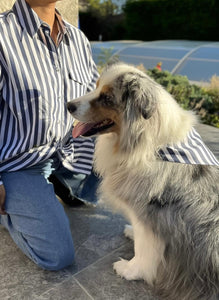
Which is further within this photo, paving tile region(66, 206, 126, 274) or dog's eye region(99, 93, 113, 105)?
paving tile region(66, 206, 126, 274)

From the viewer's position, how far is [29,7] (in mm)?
2320

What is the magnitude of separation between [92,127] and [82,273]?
1074mm

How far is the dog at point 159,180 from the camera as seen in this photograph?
1.91 metres

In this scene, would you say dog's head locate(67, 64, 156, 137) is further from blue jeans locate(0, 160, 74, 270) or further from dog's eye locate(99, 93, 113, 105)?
blue jeans locate(0, 160, 74, 270)

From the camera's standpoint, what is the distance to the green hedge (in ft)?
18.7

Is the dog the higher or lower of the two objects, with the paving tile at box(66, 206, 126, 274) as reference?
higher

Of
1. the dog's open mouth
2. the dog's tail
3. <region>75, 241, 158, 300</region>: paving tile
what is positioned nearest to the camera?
the dog's tail

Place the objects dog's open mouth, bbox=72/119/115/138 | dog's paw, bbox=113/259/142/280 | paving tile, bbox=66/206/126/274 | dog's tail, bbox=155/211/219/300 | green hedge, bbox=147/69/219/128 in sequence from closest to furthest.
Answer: dog's tail, bbox=155/211/219/300, dog's open mouth, bbox=72/119/115/138, dog's paw, bbox=113/259/142/280, paving tile, bbox=66/206/126/274, green hedge, bbox=147/69/219/128

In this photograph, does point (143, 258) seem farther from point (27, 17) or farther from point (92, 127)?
point (27, 17)

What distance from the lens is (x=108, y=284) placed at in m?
2.27

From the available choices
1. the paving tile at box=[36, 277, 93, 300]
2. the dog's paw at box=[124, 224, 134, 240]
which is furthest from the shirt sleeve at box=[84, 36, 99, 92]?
the paving tile at box=[36, 277, 93, 300]

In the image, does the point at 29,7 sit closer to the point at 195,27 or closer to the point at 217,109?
the point at 217,109

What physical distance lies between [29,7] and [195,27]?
16889 mm

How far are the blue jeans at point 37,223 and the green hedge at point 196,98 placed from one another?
3.73 metres
